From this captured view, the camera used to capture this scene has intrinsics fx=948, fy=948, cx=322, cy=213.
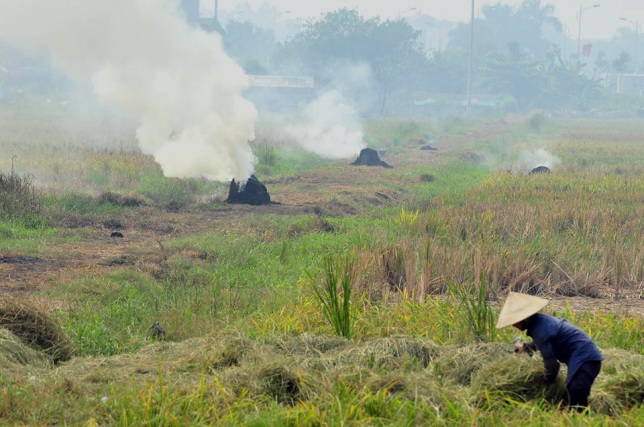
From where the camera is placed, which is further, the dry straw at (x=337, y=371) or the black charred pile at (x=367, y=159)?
the black charred pile at (x=367, y=159)

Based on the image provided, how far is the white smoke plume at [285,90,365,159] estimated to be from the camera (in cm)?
3925

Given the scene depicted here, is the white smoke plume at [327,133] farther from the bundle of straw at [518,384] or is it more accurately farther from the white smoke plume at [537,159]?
the bundle of straw at [518,384]

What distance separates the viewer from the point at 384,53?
282ft

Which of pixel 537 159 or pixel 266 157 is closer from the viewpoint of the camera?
pixel 266 157

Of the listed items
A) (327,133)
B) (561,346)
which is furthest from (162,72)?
(327,133)

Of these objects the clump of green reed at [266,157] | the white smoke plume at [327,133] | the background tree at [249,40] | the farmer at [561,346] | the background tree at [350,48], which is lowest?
the farmer at [561,346]

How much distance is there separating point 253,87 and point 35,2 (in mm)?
53731

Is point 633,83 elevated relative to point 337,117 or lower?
elevated

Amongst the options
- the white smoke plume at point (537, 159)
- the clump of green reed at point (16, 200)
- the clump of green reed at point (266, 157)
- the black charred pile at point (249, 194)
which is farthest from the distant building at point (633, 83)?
the clump of green reed at point (16, 200)

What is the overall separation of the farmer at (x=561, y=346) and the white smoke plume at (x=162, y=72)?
54.8 feet

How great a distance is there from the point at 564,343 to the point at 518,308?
14.2 inches

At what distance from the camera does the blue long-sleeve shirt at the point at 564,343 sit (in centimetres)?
592

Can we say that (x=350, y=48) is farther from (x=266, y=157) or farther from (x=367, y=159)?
(x=266, y=157)

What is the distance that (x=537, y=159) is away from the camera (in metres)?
36.2
